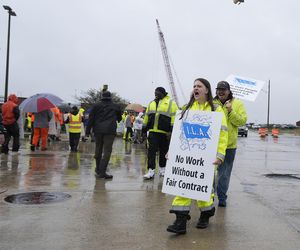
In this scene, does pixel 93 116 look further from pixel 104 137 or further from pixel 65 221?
pixel 65 221

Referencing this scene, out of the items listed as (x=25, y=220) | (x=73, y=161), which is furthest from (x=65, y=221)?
(x=73, y=161)

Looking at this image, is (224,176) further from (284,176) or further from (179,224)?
(284,176)

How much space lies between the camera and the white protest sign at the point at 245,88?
7.20 metres

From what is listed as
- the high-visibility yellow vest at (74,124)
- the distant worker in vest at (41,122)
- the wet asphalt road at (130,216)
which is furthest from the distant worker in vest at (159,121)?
the high-visibility yellow vest at (74,124)

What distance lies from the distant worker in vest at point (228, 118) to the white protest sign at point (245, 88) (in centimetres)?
102

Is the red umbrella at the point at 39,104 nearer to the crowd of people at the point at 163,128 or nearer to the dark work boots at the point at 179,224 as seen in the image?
the crowd of people at the point at 163,128

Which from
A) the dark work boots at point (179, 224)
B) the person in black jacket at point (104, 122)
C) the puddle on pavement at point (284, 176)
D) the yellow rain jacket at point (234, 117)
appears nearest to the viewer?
the dark work boots at point (179, 224)

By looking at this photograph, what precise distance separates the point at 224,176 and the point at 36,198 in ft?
9.26

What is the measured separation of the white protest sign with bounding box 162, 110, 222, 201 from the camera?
16.2 feet

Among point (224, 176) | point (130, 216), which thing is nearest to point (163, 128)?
point (224, 176)

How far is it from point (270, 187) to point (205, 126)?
3548mm

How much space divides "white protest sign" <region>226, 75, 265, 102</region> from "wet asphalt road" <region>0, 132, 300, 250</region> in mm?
1600

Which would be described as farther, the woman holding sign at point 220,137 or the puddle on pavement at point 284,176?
the puddle on pavement at point 284,176

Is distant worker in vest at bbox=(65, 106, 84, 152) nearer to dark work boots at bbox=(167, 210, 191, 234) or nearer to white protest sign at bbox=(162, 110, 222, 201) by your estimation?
white protest sign at bbox=(162, 110, 222, 201)
